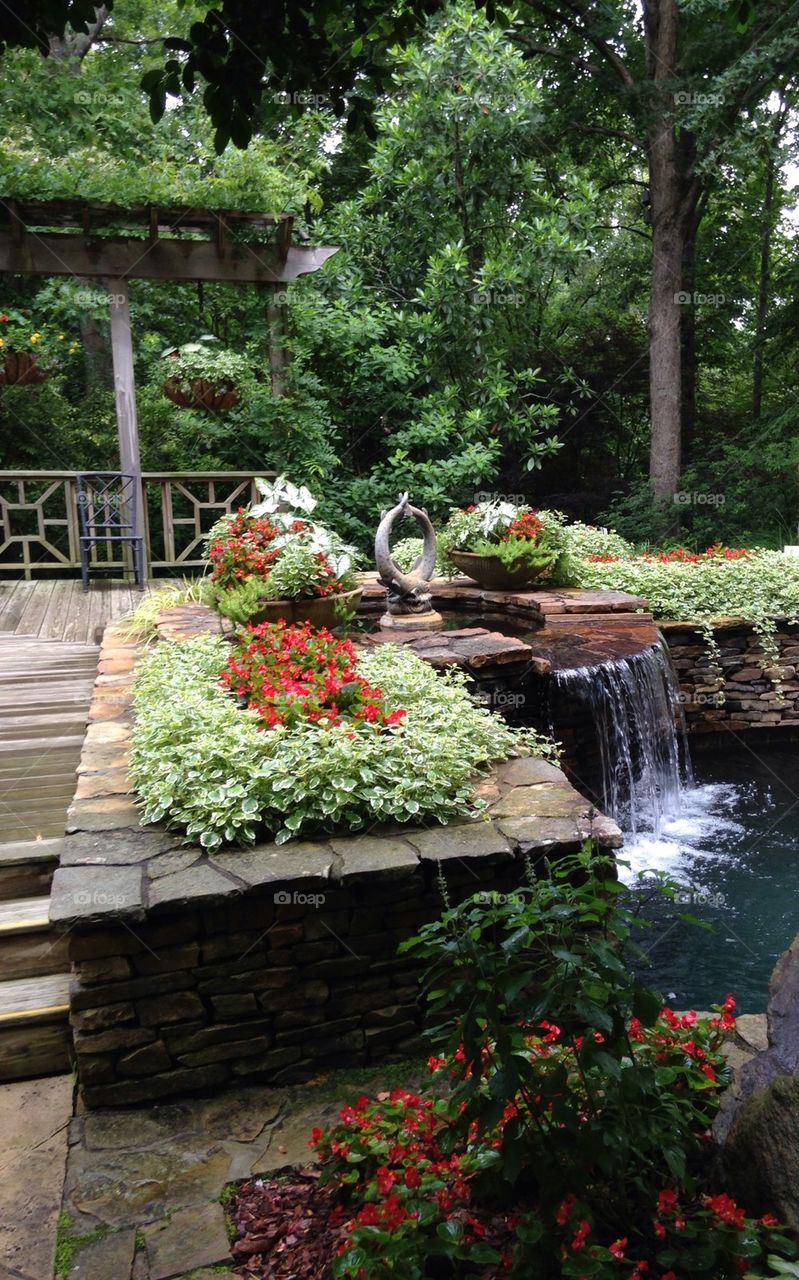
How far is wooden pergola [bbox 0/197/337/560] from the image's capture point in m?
7.10

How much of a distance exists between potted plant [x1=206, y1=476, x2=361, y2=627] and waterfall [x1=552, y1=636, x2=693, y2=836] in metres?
1.42

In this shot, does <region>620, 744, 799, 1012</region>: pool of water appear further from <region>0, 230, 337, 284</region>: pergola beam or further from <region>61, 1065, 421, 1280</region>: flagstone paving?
<region>0, 230, 337, 284</region>: pergola beam

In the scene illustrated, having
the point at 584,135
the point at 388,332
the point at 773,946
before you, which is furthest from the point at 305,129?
the point at 773,946

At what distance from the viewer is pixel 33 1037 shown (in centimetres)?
281

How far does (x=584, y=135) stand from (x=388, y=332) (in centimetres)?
426

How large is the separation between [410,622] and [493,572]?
1376 mm

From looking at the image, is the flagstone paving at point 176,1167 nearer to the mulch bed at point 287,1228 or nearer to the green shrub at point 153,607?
the mulch bed at point 287,1228

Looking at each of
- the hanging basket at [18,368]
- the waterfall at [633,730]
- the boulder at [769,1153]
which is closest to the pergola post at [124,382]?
the hanging basket at [18,368]

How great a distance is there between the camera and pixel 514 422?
34.5ft

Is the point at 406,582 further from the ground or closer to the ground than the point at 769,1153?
further from the ground

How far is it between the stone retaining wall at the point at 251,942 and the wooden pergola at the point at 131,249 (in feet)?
17.7

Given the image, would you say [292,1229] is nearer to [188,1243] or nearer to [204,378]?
[188,1243]

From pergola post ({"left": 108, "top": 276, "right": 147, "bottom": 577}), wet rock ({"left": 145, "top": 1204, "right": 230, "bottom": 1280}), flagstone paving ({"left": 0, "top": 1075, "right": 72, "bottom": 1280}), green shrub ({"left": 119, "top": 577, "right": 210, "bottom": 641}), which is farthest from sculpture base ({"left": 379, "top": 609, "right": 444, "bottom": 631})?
wet rock ({"left": 145, "top": 1204, "right": 230, "bottom": 1280})

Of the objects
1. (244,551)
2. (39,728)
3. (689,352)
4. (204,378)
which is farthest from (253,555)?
(689,352)
